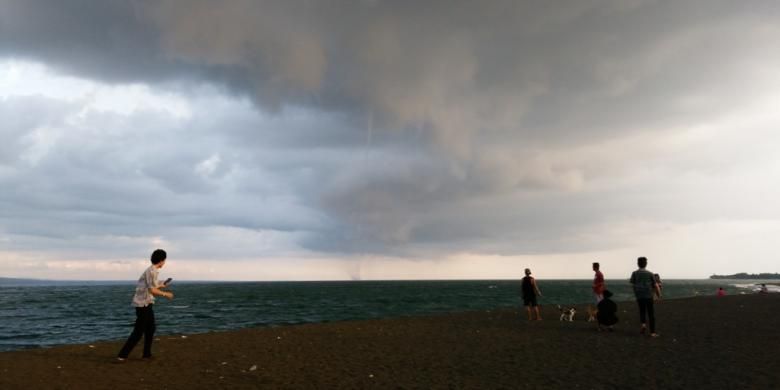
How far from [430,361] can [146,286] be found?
25.3 feet

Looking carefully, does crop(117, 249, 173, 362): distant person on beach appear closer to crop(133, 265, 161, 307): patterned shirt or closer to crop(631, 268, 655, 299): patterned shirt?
crop(133, 265, 161, 307): patterned shirt

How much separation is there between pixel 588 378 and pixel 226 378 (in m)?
8.27

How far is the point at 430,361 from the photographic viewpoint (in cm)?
1298

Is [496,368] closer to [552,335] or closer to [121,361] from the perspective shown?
[552,335]

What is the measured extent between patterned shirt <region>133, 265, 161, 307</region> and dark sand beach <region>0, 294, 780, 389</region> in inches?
65.1

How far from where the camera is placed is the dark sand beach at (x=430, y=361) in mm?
10266

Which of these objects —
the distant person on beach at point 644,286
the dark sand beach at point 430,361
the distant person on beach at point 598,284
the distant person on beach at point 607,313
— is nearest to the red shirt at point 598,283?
the distant person on beach at point 598,284

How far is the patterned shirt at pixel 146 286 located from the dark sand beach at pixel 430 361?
1.65 meters

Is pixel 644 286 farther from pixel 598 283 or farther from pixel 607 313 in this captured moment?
pixel 598 283

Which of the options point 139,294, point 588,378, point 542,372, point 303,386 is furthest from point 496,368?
point 139,294

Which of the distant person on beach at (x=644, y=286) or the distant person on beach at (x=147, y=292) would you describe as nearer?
the distant person on beach at (x=147, y=292)

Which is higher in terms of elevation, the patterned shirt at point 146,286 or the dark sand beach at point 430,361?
the patterned shirt at point 146,286

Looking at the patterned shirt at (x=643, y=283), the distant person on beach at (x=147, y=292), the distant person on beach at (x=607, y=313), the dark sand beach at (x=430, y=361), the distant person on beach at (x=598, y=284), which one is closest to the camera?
the dark sand beach at (x=430, y=361)

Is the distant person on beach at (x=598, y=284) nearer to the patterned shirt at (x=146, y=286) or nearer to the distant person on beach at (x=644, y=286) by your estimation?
the distant person on beach at (x=644, y=286)
